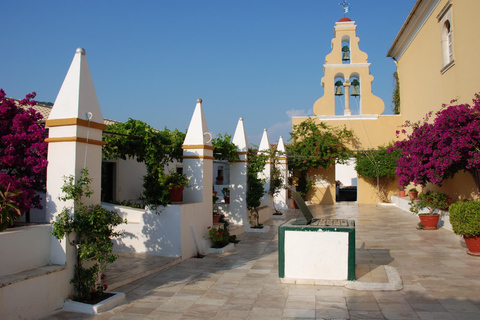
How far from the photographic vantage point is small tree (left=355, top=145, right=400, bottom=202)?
714 inches

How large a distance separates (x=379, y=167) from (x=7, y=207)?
1693cm

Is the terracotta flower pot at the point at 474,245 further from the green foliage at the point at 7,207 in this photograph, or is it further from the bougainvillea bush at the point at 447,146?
the green foliage at the point at 7,207

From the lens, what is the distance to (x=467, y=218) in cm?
715

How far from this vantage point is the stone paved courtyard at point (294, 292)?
4457 millimetres

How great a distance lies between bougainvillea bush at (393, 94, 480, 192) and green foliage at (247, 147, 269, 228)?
420cm

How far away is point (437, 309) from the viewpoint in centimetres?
449

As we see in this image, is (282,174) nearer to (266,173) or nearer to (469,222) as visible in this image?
(266,173)

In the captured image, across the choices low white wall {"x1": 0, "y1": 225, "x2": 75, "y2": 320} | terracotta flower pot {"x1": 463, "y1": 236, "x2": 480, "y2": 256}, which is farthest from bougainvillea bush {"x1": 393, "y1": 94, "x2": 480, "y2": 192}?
low white wall {"x1": 0, "y1": 225, "x2": 75, "y2": 320}

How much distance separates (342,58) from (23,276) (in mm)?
18419

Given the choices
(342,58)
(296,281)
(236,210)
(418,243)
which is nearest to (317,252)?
(296,281)

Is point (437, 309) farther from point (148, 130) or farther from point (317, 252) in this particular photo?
point (148, 130)

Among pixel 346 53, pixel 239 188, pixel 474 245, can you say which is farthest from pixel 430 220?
pixel 346 53

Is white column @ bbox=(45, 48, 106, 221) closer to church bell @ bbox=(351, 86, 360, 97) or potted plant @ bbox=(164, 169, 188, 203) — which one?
potted plant @ bbox=(164, 169, 188, 203)

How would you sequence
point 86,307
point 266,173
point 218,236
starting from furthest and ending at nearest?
point 266,173, point 218,236, point 86,307
